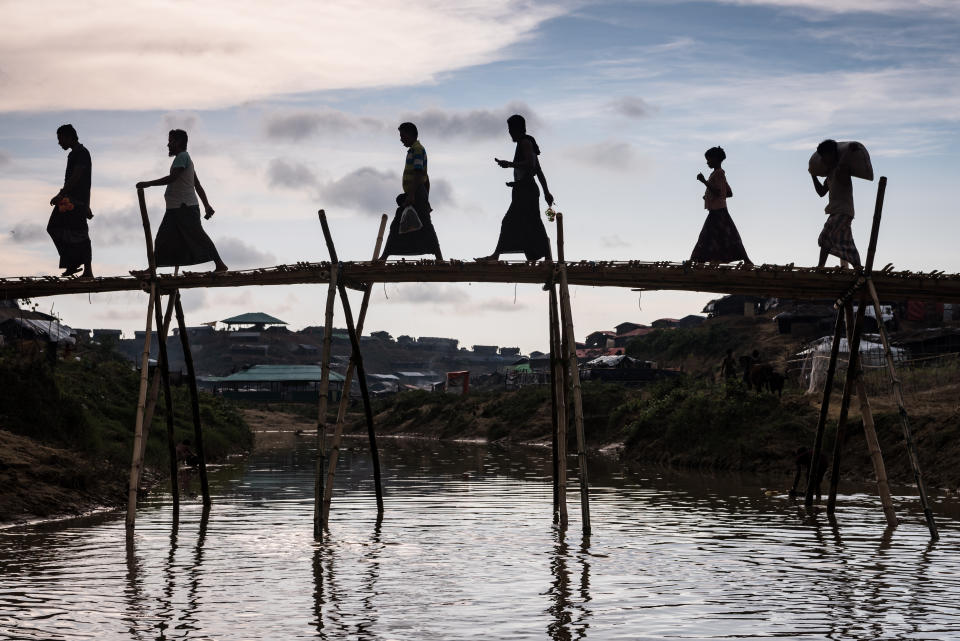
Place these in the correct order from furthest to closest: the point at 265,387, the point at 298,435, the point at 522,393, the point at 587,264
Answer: the point at 265,387
the point at 298,435
the point at 522,393
the point at 587,264

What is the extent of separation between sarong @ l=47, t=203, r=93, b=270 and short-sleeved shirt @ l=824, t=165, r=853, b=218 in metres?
11.6

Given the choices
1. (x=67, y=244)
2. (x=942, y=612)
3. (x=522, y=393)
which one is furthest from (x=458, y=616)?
(x=522, y=393)

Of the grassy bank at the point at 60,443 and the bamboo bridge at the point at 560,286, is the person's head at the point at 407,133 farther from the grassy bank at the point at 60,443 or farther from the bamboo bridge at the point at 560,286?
the grassy bank at the point at 60,443

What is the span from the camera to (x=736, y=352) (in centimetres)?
6338

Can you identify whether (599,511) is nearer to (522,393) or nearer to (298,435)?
(522,393)

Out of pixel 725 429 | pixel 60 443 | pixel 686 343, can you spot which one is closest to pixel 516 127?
pixel 60 443

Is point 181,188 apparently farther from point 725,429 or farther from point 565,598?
point 725,429

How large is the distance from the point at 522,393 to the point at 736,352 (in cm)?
1462

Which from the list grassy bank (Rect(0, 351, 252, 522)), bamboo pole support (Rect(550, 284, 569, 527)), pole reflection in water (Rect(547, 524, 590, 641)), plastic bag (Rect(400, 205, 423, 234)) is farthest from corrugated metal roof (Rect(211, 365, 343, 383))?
pole reflection in water (Rect(547, 524, 590, 641))

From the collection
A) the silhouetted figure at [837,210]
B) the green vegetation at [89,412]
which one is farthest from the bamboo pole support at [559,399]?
the green vegetation at [89,412]

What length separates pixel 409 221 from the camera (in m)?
17.1

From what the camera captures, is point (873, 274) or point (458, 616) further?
point (873, 274)

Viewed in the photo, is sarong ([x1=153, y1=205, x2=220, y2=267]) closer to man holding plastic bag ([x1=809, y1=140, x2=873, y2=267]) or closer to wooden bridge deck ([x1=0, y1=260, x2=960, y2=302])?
wooden bridge deck ([x1=0, y1=260, x2=960, y2=302])

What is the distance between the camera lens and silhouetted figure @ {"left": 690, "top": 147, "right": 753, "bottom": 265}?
56.3ft
